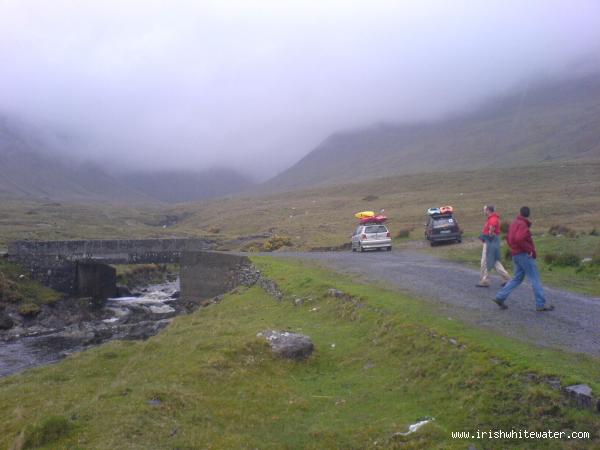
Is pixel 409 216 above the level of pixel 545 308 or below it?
below

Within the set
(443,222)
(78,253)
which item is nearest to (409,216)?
(443,222)

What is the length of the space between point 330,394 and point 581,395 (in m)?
4.95

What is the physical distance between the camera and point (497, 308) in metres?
14.6

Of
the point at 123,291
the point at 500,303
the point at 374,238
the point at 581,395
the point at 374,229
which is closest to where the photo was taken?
the point at 581,395

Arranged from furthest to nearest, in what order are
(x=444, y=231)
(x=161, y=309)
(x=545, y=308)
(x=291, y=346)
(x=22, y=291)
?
(x=22, y=291) < (x=161, y=309) < (x=444, y=231) < (x=291, y=346) < (x=545, y=308)

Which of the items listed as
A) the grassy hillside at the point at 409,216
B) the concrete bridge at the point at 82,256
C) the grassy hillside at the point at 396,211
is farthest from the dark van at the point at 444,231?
the concrete bridge at the point at 82,256

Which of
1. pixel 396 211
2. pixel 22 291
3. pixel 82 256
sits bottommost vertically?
pixel 22 291

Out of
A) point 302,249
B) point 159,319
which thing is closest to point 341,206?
point 302,249

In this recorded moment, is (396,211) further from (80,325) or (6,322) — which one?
(6,322)

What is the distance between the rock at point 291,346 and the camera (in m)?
13.9

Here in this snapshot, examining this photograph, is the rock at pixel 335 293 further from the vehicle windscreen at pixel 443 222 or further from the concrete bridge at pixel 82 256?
the concrete bridge at pixel 82 256

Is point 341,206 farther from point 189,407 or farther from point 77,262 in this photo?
point 189,407

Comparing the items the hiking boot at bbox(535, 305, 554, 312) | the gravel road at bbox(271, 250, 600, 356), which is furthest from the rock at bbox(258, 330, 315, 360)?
the hiking boot at bbox(535, 305, 554, 312)

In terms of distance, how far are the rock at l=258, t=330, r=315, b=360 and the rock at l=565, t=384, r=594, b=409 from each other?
6.65 meters
